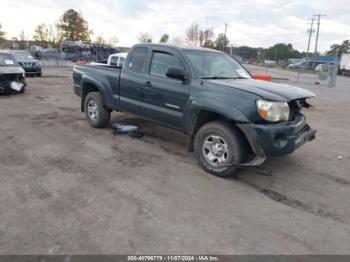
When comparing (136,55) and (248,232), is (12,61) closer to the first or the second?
(136,55)

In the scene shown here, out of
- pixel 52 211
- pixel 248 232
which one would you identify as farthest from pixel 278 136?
pixel 52 211

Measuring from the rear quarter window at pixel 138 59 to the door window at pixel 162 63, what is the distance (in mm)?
231

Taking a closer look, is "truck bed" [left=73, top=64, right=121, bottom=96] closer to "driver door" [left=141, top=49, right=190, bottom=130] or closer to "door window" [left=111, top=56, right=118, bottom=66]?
"driver door" [left=141, top=49, right=190, bottom=130]

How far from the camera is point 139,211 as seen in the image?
11.0ft

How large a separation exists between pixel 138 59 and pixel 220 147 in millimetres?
2376

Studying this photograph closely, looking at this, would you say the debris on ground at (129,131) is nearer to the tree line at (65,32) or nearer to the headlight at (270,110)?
the headlight at (270,110)

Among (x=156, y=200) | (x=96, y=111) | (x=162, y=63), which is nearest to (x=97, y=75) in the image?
(x=96, y=111)

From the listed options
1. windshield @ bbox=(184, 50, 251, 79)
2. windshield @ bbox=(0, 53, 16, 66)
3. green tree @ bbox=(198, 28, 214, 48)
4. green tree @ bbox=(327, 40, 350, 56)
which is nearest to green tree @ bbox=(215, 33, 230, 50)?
green tree @ bbox=(198, 28, 214, 48)

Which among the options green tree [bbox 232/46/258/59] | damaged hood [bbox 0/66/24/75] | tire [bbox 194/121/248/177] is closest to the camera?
tire [bbox 194/121/248/177]

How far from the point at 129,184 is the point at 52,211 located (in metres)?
1.05

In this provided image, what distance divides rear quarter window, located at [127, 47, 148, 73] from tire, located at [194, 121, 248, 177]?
1796 millimetres

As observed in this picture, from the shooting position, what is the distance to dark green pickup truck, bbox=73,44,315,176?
13.0ft

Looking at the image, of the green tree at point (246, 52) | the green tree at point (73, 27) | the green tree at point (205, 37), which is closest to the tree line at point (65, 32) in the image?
the green tree at point (73, 27)

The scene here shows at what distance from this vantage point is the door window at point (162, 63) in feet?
16.4
